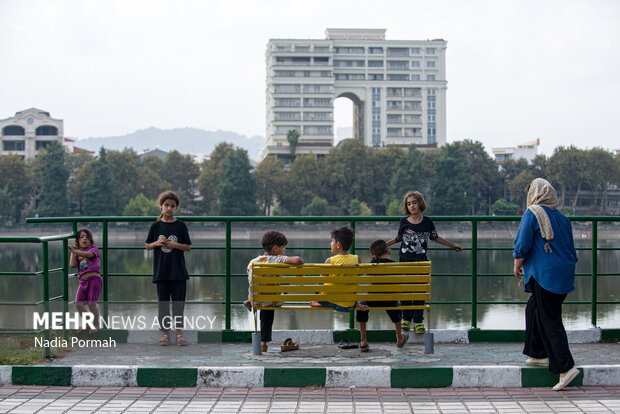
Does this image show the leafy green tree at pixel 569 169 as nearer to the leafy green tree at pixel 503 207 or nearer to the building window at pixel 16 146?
the leafy green tree at pixel 503 207

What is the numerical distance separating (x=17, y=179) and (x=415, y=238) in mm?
91316

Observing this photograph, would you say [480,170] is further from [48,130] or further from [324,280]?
[324,280]

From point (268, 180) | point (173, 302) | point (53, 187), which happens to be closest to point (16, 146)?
point (53, 187)

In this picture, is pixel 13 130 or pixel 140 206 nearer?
pixel 140 206

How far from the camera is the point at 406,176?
89500 millimetres

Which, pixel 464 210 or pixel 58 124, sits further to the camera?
pixel 58 124

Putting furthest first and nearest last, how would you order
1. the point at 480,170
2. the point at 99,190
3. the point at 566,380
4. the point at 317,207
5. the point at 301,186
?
the point at 480,170 → the point at 301,186 → the point at 317,207 → the point at 99,190 → the point at 566,380

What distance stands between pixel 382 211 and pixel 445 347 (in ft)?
308

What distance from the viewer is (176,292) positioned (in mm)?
7207

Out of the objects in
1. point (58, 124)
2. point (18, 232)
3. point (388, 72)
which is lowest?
point (18, 232)

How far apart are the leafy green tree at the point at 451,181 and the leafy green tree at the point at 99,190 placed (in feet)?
126

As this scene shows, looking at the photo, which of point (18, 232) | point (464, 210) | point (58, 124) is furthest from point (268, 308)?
point (58, 124)

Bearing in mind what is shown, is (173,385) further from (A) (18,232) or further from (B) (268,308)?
(A) (18,232)

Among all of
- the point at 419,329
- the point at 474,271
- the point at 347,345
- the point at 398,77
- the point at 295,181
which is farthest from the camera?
the point at 398,77
